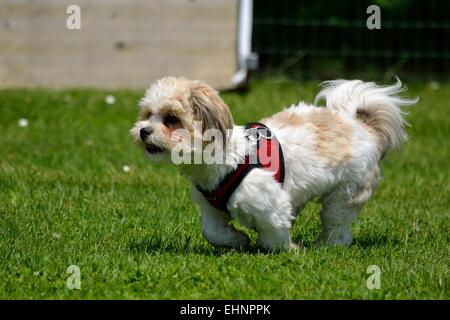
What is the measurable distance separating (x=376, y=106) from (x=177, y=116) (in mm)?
1481

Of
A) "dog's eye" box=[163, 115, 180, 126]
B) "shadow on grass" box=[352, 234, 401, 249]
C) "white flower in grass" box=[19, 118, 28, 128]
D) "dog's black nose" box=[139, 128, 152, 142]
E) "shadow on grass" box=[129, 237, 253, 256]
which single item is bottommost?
"white flower in grass" box=[19, 118, 28, 128]

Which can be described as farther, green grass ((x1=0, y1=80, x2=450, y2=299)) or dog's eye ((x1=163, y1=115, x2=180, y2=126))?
dog's eye ((x1=163, y1=115, x2=180, y2=126))

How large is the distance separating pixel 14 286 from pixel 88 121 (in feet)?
18.3

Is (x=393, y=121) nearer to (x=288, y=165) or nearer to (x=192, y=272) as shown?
(x=288, y=165)

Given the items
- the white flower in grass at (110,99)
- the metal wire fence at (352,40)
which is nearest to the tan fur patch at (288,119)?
the white flower in grass at (110,99)

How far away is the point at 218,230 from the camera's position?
4.97m

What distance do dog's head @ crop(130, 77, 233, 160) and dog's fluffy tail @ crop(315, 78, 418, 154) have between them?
111cm

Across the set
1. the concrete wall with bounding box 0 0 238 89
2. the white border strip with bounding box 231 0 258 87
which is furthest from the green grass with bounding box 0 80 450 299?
the white border strip with bounding box 231 0 258 87

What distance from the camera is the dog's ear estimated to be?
15.1 ft

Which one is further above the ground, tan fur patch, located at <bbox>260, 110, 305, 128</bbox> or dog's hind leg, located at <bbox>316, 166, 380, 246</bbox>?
tan fur patch, located at <bbox>260, 110, 305, 128</bbox>

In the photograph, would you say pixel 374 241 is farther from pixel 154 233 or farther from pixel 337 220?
pixel 154 233

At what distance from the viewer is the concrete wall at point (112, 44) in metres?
10.9

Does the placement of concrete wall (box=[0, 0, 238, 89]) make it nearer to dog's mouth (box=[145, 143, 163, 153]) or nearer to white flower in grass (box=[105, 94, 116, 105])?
white flower in grass (box=[105, 94, 116, 105])

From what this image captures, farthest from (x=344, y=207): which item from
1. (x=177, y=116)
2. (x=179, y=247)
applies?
(x=177, y=116)
